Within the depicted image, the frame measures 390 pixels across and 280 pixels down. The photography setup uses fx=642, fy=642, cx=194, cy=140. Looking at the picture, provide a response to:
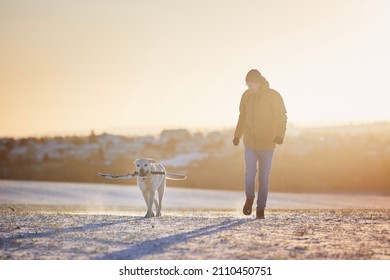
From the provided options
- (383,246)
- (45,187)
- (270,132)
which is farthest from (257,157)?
(45,187)

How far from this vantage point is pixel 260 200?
12.8m

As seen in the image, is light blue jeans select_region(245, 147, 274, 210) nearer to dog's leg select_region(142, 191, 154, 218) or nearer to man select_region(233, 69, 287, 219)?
man select_region(233, 69, 287, 219)

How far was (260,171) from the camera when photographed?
12828mm

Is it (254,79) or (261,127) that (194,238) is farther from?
(254,79)

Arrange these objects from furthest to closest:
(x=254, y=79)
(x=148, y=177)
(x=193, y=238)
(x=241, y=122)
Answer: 1. (x=148, y=177)
2. (x=241, y=122)
3. (x=254, y=79)
4. (x=193, y=238)

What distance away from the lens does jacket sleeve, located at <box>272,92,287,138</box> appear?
12.7 metres

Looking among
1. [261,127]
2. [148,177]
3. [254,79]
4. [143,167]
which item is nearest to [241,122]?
[261,127]

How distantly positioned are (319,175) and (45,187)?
28.8m

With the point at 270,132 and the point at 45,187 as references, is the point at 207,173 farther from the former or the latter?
the point at 270,132

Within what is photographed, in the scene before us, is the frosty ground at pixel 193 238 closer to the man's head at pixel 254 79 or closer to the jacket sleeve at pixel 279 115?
the jacket sleeve at pixel 279 115

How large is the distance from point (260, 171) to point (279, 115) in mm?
1179

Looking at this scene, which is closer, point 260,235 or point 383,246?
point 383,246

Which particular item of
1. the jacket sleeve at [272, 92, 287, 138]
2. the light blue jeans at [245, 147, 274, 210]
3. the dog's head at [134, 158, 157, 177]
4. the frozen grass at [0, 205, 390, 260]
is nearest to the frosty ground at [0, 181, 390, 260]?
the frozen grass at [0, 205, 390, 260]
